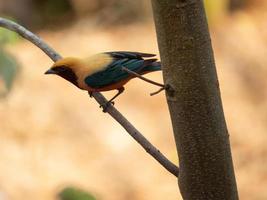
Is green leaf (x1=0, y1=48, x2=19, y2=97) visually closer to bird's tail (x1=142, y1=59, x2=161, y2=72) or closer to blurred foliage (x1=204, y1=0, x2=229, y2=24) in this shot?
bird's tail (x1=142, y1=59, x2=161, y2=72)

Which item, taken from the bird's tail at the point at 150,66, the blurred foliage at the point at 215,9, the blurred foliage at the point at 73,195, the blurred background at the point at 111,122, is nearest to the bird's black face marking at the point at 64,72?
the bird's tail at the point at 150,66

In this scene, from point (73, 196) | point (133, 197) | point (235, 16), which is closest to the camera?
point (73, 196)

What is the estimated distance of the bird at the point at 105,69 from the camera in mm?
1234

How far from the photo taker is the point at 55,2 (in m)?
6.30

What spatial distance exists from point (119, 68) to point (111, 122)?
3.51 meters

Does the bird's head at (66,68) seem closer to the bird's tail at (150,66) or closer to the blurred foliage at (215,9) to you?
the bird's tail at (150,66)

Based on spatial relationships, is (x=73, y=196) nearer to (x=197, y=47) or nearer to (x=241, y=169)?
(x=197, y=47)

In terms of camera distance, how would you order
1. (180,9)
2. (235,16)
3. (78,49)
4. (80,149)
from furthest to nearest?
1. (235,16)
2. (78,49)
3. (80,149)
4. (180,9)

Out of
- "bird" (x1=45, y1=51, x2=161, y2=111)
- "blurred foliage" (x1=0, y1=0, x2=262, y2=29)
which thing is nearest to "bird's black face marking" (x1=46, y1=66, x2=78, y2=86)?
"bird" (x1=45, y1=51, x2=161, y2=111)

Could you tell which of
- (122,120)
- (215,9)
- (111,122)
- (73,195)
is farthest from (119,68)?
(215,9)

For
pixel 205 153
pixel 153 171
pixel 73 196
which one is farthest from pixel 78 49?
pixel 205 153

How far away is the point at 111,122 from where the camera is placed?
4.77 meters

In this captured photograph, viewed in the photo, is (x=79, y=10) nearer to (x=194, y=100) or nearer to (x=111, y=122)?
(x=111, y=122)

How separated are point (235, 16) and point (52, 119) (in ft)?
6.95
